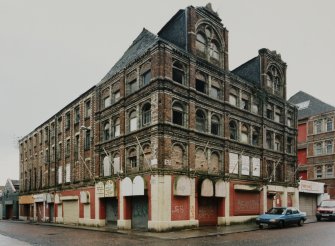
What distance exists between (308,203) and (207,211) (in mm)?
19571

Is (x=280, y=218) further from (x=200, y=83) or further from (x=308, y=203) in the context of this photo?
(x=308, y=203)

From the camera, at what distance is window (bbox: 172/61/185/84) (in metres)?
25.9

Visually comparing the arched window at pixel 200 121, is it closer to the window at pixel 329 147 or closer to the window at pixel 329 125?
the window at pixel 329 125

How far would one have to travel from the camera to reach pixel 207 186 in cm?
2606

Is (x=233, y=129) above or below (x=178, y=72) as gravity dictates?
below

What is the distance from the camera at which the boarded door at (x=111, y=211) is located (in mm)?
28641

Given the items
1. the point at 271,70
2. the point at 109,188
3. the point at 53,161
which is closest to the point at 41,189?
the point at 53,161

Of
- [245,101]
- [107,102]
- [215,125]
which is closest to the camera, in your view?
[215,125]

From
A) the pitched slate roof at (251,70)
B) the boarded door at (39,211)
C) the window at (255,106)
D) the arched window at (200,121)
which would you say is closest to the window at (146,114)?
the arched window at (200,121)

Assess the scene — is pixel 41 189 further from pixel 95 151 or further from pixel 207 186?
pixel 207 186

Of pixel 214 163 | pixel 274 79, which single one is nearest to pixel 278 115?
pixel 274 79

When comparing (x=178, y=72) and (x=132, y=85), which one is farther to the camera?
(x=132, y=85)

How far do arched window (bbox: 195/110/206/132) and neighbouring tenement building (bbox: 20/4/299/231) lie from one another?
0.25ft

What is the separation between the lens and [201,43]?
28344mm
